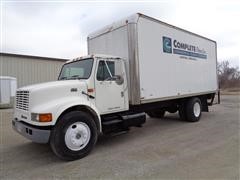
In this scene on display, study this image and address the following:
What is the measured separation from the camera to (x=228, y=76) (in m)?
47.2

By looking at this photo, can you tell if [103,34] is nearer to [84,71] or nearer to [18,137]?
[84,71]

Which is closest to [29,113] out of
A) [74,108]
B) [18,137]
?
[74,108]

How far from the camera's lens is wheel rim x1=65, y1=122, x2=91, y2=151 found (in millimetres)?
4486

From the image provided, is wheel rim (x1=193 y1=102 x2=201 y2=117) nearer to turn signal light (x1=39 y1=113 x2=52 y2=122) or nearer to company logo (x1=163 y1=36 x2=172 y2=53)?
company logo (x1=163 y1=36 x2=172 y2=53)

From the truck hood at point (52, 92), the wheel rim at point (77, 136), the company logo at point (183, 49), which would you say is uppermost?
the company logo at point (183, 49)

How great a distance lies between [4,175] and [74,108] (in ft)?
6.13

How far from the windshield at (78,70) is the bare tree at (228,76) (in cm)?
4103

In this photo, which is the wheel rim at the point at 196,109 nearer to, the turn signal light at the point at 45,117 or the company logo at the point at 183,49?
the company logo at the point at 183,49

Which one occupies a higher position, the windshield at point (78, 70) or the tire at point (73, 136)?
the windshield at point (78, 70)

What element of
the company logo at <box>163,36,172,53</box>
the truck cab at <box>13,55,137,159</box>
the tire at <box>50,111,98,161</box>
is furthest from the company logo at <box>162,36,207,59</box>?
the tire at <box>50,111,98,161</box>

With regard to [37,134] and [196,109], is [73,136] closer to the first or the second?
[37,134]

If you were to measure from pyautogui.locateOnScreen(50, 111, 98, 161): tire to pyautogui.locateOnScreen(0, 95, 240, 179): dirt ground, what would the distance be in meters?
0.20

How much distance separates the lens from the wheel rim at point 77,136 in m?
4.49

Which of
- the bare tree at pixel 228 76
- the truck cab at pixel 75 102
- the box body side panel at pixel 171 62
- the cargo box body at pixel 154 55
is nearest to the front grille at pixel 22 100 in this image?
the truck cab at pixel 75 102
